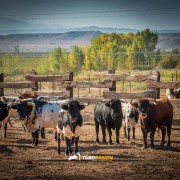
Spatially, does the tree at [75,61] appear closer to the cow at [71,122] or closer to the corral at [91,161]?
the corral at [91,161]

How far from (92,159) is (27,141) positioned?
14.3 ft

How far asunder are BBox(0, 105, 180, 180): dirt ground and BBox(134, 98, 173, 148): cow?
554 mm

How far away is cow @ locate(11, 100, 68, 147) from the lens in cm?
1669

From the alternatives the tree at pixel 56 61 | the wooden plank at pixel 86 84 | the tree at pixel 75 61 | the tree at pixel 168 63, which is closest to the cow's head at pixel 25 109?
the wooden plank at pixel 86 84

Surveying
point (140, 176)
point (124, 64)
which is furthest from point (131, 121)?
point (124, 64)

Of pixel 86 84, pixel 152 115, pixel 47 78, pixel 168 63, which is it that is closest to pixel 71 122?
pixel 152 115

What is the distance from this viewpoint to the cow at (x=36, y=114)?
16688mm

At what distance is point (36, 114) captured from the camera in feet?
55.6

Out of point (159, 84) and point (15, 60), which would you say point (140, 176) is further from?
point (15, 60)

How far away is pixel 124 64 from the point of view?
97.3 m

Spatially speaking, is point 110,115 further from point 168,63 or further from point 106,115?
point 168,63

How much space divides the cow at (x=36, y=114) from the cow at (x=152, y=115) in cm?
271

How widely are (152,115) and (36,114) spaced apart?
360 cm

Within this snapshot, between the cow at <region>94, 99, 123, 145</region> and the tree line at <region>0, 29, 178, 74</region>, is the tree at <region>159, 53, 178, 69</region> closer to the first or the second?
the tree line at <region>0, 29, 178, 74</region>
